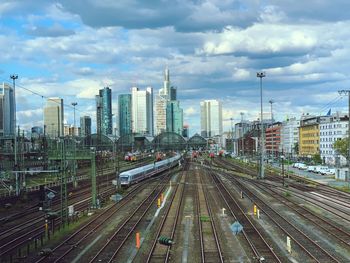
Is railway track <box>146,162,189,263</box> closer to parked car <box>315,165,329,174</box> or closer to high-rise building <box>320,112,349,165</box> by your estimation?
parked car <box>315,165,329,174</box>

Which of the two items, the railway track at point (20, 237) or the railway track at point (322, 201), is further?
the railway track at point (322, 201)

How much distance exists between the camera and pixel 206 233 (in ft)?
111

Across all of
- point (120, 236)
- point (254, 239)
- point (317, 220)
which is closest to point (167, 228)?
point (120, 236)

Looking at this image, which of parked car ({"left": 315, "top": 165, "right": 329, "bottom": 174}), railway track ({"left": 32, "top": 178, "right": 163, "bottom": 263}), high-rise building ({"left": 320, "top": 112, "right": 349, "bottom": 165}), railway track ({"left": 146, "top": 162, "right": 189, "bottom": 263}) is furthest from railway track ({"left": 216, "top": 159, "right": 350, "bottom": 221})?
high-rise building ({"left": 320, "top": 112, "right": 349, "bottom": 165})

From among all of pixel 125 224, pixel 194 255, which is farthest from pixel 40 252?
pixel 125 224

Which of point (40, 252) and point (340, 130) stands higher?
point (340, 130)

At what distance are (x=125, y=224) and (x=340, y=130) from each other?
107865 millimetres

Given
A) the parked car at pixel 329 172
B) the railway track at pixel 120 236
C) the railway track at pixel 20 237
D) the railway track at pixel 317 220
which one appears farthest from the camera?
the parked car at pixel 329 172

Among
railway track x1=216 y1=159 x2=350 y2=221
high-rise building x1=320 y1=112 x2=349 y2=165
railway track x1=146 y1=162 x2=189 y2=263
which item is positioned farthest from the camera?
high-rise building x1=320 y1=112 x2=349 y2=165

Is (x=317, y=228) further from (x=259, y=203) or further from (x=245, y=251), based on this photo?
(x=259, y=203)

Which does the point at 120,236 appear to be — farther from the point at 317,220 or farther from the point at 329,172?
the point at 329,172

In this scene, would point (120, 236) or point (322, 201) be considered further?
point (322, 201)

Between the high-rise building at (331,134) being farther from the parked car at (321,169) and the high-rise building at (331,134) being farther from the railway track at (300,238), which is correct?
the railway track at (300,238)

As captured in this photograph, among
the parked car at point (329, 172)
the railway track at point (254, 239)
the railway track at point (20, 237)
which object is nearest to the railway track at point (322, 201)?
the railway track at point (254, 239)
